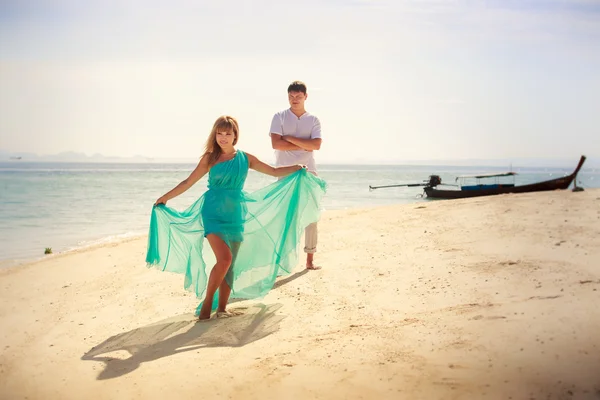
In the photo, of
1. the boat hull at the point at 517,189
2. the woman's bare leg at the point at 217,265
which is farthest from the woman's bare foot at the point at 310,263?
the boat hull at the point at 517,189

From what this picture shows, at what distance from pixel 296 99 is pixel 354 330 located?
136 inches

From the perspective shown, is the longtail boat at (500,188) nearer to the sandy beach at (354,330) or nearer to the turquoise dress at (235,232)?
the sandy beach at (354,330)

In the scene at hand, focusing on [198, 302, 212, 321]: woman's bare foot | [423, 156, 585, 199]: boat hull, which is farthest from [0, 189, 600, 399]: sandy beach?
[423, 156, 585, 199]: boat hull

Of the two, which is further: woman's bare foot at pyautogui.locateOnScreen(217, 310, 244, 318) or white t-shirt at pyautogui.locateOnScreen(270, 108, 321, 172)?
white t-shirt at pyautogui.locateOnScreen(270, 108, 321, 172)

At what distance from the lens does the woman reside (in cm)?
531

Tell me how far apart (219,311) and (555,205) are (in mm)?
7722

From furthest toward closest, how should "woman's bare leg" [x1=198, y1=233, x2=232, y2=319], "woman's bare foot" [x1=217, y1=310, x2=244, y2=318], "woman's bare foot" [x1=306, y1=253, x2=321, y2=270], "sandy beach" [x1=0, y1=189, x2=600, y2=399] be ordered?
"woman's bare foot" [x1=306, y1=253, x2=321, y2=270] < "woman's bare foot" [x1=217, y1=310, x2=244, y2=318] < "woman's bare leg" [x1=198, y1=233, x2=232, y2=319] < "sandy beach" [x1=0, y1=189, x2=600, y2=399]

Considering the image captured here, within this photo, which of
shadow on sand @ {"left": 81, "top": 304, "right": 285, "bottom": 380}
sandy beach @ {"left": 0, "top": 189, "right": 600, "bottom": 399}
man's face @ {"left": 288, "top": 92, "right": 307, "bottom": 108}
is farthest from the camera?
man's face @ {"left": 288, "top": 92, "right": 307, "bottom": 108}

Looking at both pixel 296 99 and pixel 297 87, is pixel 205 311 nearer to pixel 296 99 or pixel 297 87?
pixel 296 99

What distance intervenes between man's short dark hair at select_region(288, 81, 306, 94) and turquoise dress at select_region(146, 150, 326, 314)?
164 cm

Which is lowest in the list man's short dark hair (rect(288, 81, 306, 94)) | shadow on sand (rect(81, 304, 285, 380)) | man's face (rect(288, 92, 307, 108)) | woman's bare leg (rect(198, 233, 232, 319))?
shadow on sand (rect(81, 304, 285, 380))

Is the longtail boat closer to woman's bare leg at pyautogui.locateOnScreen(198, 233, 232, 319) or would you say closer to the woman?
the woman

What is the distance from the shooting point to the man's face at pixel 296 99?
686 centimetres

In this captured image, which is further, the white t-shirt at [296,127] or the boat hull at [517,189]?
the boat hull at [517,189]
